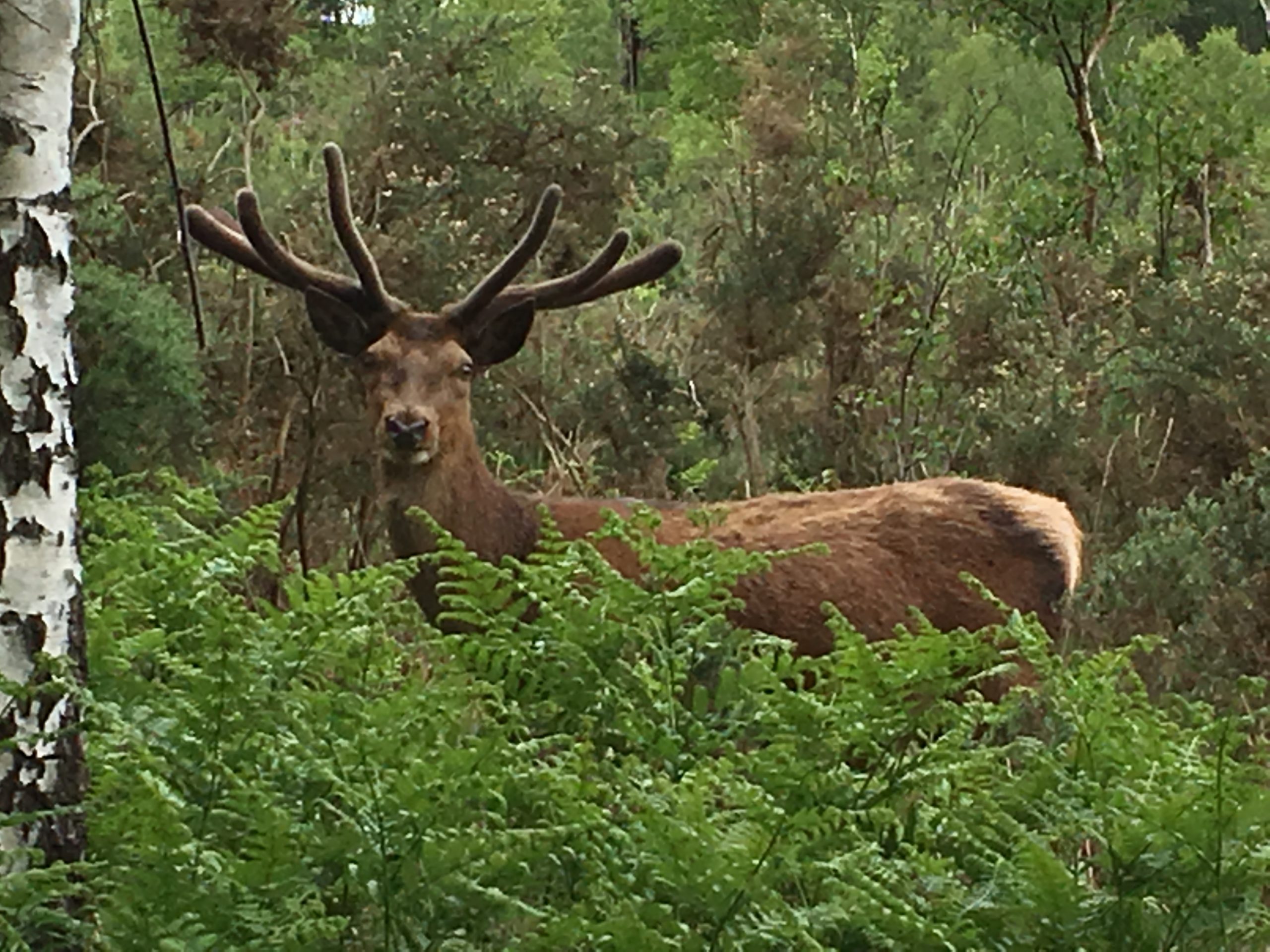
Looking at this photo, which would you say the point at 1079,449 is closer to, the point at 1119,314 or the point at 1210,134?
the point at 1119,314

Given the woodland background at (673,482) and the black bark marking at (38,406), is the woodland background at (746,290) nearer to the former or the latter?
the woodland background at (673,482)

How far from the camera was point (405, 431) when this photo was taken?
6441 mm

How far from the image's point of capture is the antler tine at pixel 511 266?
7031 mm

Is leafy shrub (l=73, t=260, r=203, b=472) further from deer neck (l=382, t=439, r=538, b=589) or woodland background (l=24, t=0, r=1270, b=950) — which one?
deer neck (l=382, t=439, r=538, b=589)

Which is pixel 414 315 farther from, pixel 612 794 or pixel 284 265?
pixel 612 794

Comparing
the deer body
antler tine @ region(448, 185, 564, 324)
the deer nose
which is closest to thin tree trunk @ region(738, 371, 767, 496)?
antler tine @ region(448, 185, 564, 324)

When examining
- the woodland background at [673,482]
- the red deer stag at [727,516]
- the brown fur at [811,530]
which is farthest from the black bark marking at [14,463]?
the brown fur at [811,530]

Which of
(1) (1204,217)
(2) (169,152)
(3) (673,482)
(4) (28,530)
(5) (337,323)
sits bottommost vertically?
(3) (673,482)

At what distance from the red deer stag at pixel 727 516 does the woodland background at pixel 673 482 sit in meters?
0.63

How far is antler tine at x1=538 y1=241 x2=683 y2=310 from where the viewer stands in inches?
297

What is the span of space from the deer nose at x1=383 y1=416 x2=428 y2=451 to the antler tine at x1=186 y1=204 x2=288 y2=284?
43.7 inches

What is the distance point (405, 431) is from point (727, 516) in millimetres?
1121

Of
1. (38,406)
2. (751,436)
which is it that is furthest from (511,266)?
(38,406)

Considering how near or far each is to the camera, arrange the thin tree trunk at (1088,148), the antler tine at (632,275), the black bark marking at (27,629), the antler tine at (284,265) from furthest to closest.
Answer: the thin tree trunk at (1088,148) < the antler tine at (632,275) < the antler tine at (284,265) < the black bark marking at (27,629)
